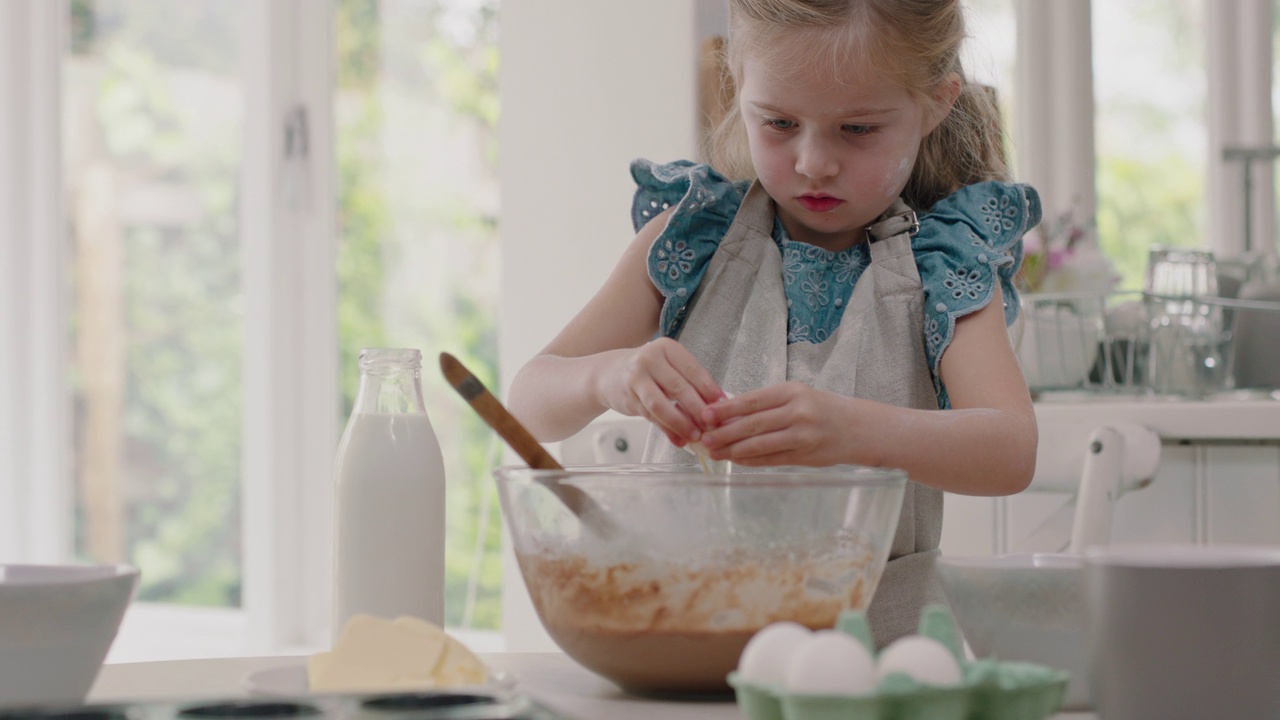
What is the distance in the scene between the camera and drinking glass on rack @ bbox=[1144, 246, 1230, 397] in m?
1.69

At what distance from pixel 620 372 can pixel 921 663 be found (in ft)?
1.40

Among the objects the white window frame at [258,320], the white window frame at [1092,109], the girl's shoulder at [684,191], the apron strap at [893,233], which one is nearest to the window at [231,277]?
the white window frame at [258,320]

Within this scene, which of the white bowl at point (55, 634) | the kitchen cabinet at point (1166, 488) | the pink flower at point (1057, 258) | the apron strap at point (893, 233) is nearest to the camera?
the white bowl at point (55, 634)

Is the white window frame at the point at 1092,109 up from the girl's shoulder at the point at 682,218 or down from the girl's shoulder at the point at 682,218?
up

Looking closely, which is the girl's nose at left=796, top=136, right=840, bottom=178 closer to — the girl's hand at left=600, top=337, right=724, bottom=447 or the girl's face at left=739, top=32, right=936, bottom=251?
the girl's face at left=739, top=32, right=936, bottom=251

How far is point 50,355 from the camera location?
2895 millimetres

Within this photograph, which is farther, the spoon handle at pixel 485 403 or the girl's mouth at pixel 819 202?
the girl's mouth at pixel 819 202

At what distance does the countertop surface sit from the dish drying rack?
3.78ft

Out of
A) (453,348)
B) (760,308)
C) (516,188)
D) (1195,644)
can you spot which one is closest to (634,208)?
(760,308)

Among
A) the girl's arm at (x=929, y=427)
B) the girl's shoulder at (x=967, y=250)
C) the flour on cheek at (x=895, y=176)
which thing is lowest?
the girl's arm at (x=929, y=427)

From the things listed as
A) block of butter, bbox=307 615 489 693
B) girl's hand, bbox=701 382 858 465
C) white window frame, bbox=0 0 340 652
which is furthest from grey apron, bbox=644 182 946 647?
white window frame, bbox=0 0 340 652

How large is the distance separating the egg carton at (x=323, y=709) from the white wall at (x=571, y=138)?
5.15ft

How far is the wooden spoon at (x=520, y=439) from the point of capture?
60 centimetres

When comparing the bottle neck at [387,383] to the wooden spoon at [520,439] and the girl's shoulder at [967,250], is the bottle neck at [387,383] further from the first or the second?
the girl's shoulder at [967,250]
